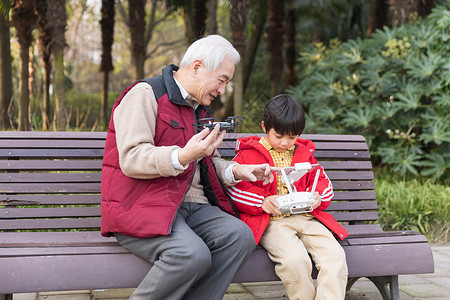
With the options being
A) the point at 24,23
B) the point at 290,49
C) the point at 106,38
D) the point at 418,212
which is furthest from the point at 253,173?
the point at 106,38

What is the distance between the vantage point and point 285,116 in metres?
2.79

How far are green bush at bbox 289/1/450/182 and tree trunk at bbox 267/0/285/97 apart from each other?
11.1 feet

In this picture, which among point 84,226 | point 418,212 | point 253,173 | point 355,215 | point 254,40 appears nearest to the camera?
point 253,173

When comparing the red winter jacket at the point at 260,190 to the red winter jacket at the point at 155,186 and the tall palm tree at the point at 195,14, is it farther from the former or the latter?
the tall palm tree at the point at 195,14

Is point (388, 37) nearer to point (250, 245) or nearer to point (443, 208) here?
point (443, 208)

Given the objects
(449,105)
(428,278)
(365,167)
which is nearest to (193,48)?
(365,167)

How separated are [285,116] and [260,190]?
1.37 feet

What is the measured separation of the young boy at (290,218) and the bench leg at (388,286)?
1.38ft

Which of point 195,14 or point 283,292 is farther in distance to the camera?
point 195,14

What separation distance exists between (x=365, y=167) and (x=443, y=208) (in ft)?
6.48

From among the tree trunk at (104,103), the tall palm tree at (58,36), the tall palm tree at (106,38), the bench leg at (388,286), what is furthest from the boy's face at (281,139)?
the tall palm tree at (106,38)

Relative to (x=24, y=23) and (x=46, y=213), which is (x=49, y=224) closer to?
(x=46, y=213)

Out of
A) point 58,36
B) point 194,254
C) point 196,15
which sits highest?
point 196,15

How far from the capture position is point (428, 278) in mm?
3861
